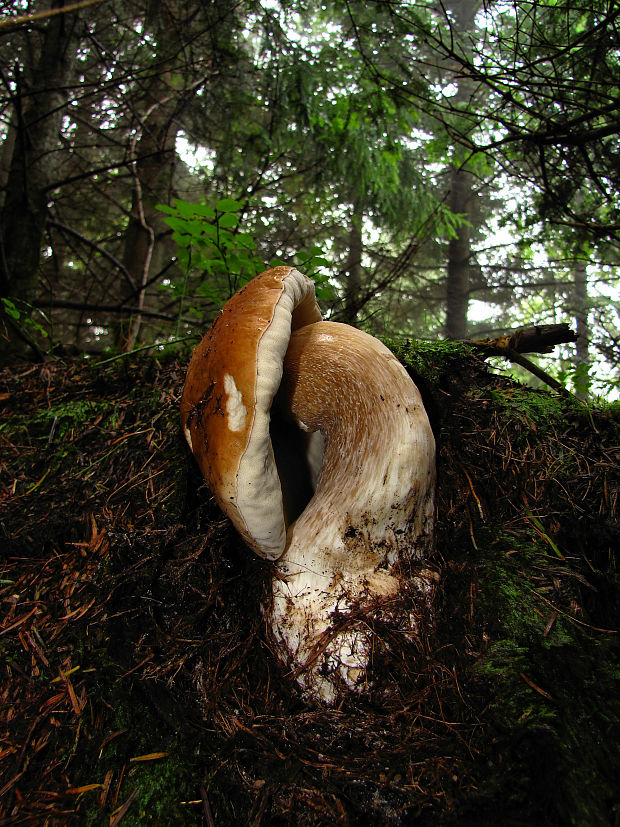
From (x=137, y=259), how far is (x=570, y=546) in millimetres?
5351

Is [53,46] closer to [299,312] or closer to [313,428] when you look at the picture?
[299,312]

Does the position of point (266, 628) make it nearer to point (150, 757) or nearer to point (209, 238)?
point (150, 757)

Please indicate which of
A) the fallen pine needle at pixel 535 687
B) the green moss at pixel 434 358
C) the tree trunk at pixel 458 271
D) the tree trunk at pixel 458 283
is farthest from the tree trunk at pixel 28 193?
the tree trunk at pixel 458 283

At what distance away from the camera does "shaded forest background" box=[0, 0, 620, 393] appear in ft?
8.22

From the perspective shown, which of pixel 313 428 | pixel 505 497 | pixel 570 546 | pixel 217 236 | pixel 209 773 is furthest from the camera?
pixel 217 236

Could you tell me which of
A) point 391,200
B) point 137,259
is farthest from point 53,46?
point 391,200

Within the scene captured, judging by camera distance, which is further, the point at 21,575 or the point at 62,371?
the point at 62,371

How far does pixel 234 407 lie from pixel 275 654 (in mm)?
886

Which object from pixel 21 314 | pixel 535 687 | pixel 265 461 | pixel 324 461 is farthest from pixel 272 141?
pixel 535 687

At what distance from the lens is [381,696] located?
4.32 ft

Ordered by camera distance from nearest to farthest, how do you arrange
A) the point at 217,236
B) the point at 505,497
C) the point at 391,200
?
the point at 505,497, the point at 217,236, the point at 391,200

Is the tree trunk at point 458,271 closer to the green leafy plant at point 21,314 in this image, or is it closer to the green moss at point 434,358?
the green moss at point 434,358

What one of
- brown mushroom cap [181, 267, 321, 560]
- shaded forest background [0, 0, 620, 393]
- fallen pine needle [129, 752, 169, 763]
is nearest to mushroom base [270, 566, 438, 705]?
brown mushroom cap [181, 267, 321, 560]

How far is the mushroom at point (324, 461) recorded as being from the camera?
4.44ft
